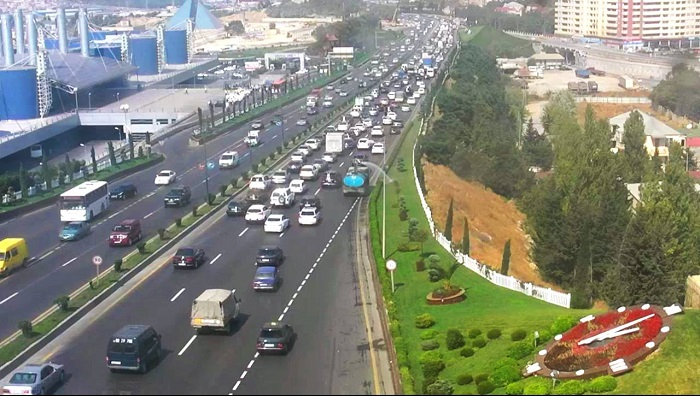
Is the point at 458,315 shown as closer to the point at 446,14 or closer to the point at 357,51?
the point at 357,51

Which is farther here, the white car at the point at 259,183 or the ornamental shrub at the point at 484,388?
the white car at the point at 259,183

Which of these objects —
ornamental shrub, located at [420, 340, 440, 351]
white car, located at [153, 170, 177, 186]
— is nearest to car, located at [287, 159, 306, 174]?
white car, located at [153, 170, 177, 186]

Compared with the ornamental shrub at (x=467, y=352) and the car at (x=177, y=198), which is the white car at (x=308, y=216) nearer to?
the car at (x=177, y=198)

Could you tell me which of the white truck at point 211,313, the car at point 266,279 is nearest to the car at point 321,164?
the car at point 266,279

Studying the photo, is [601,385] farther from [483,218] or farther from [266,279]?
[483,218]

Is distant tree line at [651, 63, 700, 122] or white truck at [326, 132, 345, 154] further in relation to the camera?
distant tree line at [651, 63, 700, 122]

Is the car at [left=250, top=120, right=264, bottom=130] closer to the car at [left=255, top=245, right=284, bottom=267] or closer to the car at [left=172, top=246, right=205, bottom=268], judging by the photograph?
the car at [left=255, top=245, right=284, bottom=267]
